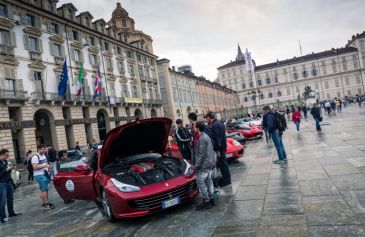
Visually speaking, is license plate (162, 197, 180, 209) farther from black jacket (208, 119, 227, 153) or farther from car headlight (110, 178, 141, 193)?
black jacket (208, 119, 227, 153)

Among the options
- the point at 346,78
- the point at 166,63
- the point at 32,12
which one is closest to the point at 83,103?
the point at 32,12

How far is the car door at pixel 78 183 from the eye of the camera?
645 cm

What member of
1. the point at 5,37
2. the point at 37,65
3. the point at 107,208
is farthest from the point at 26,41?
the point at 107,208

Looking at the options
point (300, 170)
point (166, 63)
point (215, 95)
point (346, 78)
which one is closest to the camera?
point (300, 170)

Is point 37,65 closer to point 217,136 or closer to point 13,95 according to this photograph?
point 13,95

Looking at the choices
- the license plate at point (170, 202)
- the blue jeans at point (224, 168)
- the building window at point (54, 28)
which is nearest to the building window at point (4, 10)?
the building window at point (54, 28)

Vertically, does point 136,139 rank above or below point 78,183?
above

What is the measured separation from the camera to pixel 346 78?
99.3 metres

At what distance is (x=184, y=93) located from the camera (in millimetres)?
63719

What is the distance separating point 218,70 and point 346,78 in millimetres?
41751

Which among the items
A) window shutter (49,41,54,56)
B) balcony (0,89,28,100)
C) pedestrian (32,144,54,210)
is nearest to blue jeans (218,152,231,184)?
pedestrian (32,144,54,210)

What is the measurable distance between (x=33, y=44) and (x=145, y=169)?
29079 mm

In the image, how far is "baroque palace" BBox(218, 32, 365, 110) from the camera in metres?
98.0

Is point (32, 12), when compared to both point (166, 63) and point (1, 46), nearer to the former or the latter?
point (1, 46)
